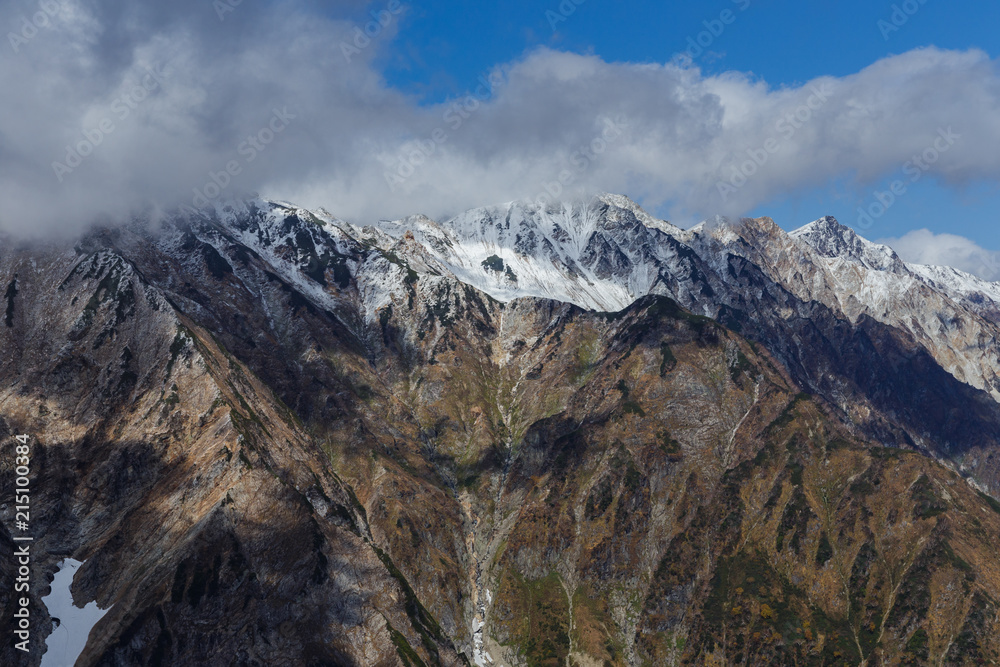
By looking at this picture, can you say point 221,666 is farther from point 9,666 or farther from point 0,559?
point 0,559

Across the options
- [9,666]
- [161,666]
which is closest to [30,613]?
[9,666]

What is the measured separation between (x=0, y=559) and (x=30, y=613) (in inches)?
759

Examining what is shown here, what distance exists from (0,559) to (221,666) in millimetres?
69073

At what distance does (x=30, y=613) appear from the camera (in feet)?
627

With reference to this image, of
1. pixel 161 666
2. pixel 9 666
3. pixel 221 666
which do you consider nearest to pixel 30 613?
pixel 9 666

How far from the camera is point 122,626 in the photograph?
197m

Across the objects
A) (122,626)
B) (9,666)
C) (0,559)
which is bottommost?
(9,666)

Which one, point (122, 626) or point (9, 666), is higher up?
point (122, 626)

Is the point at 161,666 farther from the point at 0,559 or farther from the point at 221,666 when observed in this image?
the point at 0,559

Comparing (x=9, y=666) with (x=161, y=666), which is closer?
(x=9, y=666)

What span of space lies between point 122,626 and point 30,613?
25.0 m

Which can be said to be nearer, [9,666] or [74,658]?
[9,666]

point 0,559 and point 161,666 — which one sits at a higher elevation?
point 0,559

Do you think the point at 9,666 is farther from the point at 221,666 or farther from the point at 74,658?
the point at 221,666
